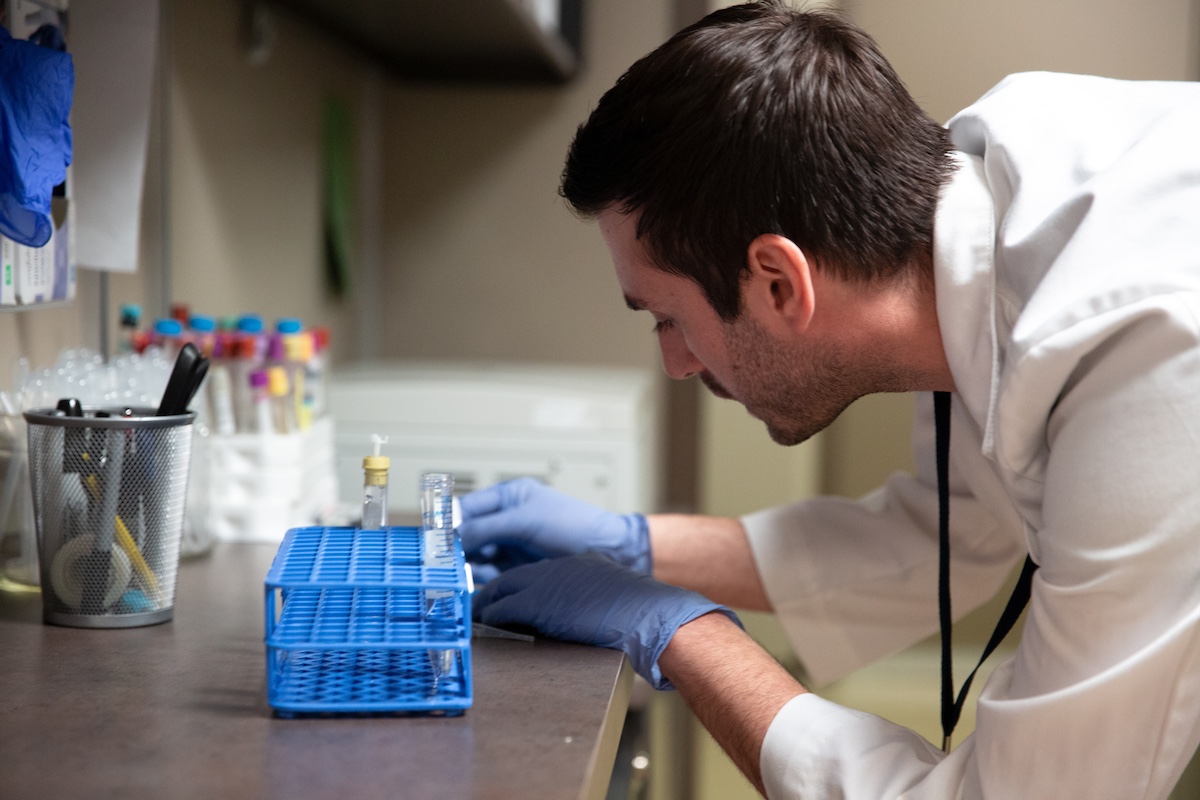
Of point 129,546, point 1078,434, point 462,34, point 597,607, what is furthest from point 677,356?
point 462,34

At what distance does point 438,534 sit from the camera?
83cm

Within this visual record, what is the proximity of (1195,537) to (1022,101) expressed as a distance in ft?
1.45

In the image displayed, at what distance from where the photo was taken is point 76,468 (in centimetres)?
88

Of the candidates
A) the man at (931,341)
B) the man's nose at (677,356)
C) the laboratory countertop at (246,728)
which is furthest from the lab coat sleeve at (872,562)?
the laboratory countertop at (246,728)

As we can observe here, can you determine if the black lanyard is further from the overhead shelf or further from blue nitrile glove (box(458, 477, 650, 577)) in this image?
the overhead shelf

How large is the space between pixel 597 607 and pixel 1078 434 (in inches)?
15.0

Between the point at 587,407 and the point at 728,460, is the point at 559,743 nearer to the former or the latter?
the point at 587,407

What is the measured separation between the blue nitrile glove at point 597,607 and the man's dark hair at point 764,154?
0.85ft

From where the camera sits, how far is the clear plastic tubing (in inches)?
29.3

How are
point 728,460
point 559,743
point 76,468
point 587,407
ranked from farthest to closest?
point 728,460
point 587,407
point 76,468
point 559,743

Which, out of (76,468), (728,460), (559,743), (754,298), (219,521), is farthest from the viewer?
(728,460)

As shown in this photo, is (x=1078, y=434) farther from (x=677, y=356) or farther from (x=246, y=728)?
(x=246, y=728)

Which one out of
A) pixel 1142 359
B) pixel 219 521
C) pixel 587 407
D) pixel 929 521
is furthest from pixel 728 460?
pixel 1142 359

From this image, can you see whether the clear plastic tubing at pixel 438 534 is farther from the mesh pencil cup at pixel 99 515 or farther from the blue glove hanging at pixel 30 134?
the blue glove hanging at pixel 30 134
